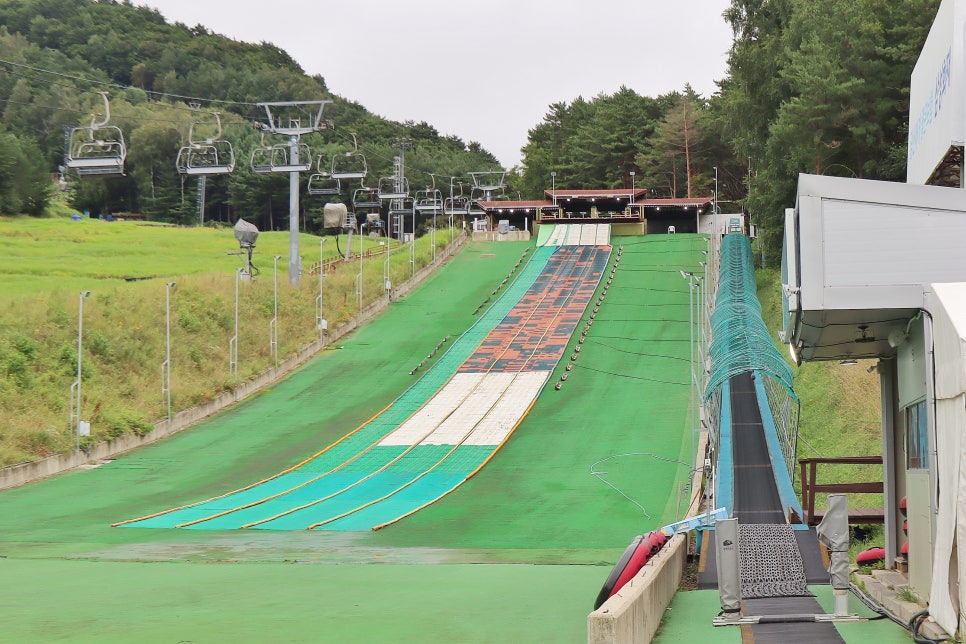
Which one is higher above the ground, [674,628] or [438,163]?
[438,163]

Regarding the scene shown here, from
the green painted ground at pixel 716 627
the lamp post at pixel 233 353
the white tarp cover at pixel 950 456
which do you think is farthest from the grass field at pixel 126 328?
the white tarp cover at pixel 950 456

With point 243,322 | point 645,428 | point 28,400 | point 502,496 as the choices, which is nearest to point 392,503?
point 502,496

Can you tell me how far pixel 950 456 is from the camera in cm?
751

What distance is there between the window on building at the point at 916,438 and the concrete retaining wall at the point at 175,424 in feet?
60.2

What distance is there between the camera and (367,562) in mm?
15273

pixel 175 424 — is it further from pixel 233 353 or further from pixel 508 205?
pixel 508 205

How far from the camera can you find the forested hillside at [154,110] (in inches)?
3300

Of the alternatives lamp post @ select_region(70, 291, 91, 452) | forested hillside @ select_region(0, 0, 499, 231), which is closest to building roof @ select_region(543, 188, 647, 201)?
forested hillside @ select_region(0, 0, 499, 231)

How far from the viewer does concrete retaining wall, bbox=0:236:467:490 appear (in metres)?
23.3

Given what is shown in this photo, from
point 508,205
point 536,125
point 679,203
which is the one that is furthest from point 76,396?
point 536,125

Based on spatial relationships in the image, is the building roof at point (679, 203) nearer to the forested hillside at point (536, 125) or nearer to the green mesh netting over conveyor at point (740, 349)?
the forested hillside at point (536, 125)

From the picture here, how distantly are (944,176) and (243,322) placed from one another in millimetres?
26060

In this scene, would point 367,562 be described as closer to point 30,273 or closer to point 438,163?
point 30,273

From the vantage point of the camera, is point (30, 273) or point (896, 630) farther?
point (30, 273)
